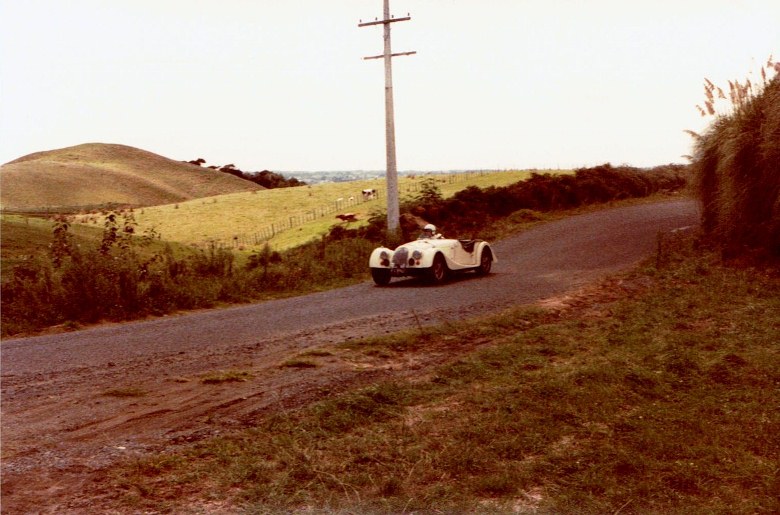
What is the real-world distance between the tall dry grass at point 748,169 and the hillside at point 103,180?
76.8 meters

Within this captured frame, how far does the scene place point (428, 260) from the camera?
54.6 feet

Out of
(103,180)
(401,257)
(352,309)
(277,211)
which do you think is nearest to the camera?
(352,309)

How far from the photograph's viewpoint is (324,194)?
5744 centimetres

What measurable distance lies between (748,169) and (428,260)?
6.47 m

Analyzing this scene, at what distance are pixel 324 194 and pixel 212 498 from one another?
53045 millimetres

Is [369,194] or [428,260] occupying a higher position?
[369,194]

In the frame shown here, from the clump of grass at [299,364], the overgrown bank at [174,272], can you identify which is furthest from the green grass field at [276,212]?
the clump of grass at [299,364]

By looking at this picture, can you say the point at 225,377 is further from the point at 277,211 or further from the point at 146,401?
the point at 277,211

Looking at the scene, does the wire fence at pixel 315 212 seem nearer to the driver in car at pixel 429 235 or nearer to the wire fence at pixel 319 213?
the wire fence at pixel 319 213

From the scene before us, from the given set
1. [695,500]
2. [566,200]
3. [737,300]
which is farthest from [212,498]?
[566,200]

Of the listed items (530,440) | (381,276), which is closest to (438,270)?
(381,276)

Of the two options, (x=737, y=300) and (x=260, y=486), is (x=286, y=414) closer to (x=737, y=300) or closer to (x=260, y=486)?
(x=260, y=486)

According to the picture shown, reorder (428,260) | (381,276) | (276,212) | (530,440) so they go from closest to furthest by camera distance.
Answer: (530,440) → (428,260) → (381,276) → (276,212)

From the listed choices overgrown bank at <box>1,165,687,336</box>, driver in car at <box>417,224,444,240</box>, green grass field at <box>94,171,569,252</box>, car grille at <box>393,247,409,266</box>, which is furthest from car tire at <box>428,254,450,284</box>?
green grass field at <box>94,171,569,252</box>
